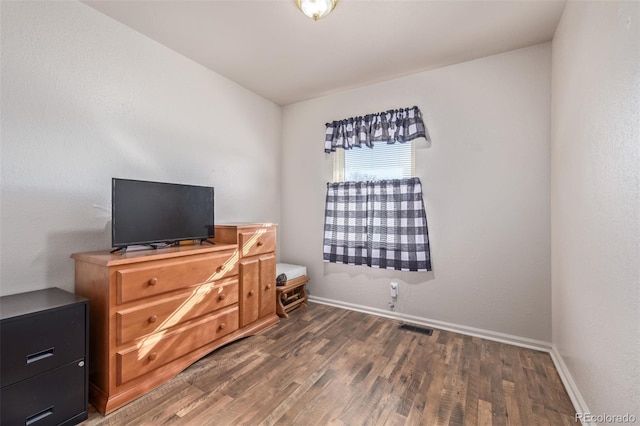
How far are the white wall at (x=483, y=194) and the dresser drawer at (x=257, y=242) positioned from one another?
1.13 meters

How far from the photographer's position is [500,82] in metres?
2.46

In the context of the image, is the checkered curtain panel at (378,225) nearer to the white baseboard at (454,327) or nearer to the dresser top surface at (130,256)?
the white baseboard at (454,327)

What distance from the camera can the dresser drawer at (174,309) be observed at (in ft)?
5.36

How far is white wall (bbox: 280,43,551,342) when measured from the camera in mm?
2309

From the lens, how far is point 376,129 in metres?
2.99

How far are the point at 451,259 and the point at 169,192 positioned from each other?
265cm

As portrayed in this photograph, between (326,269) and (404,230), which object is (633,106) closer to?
(404,230)

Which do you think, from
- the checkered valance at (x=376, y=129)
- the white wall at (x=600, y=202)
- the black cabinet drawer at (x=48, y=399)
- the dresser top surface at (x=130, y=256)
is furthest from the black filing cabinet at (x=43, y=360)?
the checkered valance at (x=376, y=129)

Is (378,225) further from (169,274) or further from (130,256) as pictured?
(130,256)

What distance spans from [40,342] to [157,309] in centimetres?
54

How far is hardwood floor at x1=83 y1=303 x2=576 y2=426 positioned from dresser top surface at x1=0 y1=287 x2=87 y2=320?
68 cm

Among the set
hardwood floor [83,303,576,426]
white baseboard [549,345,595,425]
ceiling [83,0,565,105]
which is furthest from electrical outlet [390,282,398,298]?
ceiling [83,0,565,105]

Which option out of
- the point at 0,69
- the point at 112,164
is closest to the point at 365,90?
the point at 112,164

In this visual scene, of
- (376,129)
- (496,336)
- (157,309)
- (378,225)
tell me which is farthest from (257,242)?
(496,336)
